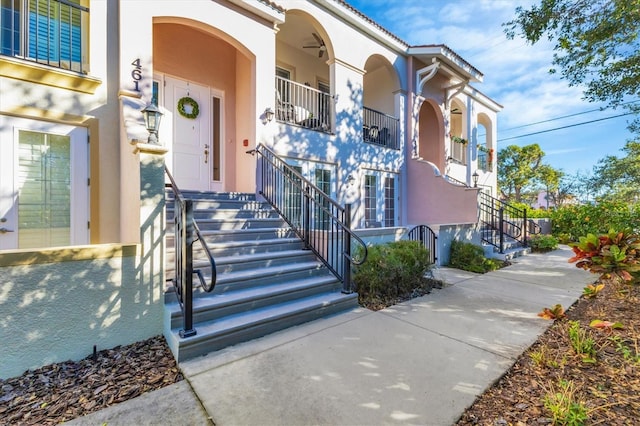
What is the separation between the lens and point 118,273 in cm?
310

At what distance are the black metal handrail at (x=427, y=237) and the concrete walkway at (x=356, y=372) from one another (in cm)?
282

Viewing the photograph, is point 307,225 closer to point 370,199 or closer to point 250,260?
point 250,260

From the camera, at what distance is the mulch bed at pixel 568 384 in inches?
82.6

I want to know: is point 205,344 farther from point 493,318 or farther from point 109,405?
point 493,318

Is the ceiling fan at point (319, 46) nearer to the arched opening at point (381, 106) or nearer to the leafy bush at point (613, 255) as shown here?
the arched opening at point (381, 106)

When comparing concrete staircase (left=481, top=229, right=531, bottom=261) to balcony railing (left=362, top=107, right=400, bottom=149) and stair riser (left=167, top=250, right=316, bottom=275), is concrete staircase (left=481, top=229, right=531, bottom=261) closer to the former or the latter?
balcony railing (left=362, top=107, right=400, bottom=149)

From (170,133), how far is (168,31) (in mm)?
2120

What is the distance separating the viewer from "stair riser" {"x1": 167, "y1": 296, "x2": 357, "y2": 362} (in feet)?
9.24

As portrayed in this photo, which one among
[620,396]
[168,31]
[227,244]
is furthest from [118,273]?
[168,31]

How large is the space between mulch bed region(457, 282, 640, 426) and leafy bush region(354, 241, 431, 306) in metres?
1.99

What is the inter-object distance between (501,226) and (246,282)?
25.9ft

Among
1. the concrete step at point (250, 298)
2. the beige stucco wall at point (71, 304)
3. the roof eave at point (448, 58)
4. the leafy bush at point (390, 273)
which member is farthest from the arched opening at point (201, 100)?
the roof eave at point (448, 58)

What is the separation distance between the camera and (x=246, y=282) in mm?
3881

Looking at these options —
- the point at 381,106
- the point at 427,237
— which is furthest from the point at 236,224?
the point at 381,106
